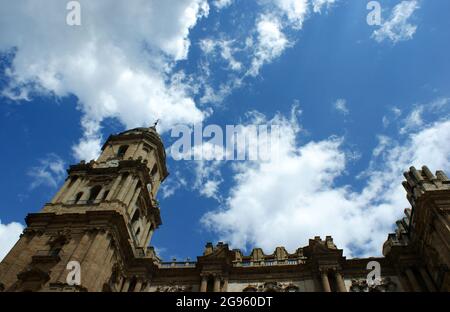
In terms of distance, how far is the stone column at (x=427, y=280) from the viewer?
29742mm

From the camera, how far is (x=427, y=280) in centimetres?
3062

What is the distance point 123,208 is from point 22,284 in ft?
31.4

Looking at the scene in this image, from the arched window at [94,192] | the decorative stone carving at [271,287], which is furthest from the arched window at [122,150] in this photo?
the decorative stone carving at [271,287]

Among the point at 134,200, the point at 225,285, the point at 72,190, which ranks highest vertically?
the point at 72,190

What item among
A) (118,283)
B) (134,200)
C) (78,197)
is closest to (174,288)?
(118,283)

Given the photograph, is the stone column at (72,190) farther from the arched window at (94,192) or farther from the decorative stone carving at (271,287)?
the decorative stone carving at (271,287)

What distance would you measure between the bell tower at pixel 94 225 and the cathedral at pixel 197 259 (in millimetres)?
85

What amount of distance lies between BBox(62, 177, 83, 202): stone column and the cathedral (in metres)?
0.09

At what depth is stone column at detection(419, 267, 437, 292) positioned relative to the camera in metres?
29.7

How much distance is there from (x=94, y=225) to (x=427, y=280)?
25319 mm

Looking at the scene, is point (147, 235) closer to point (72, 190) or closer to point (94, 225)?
point (72, 190)
